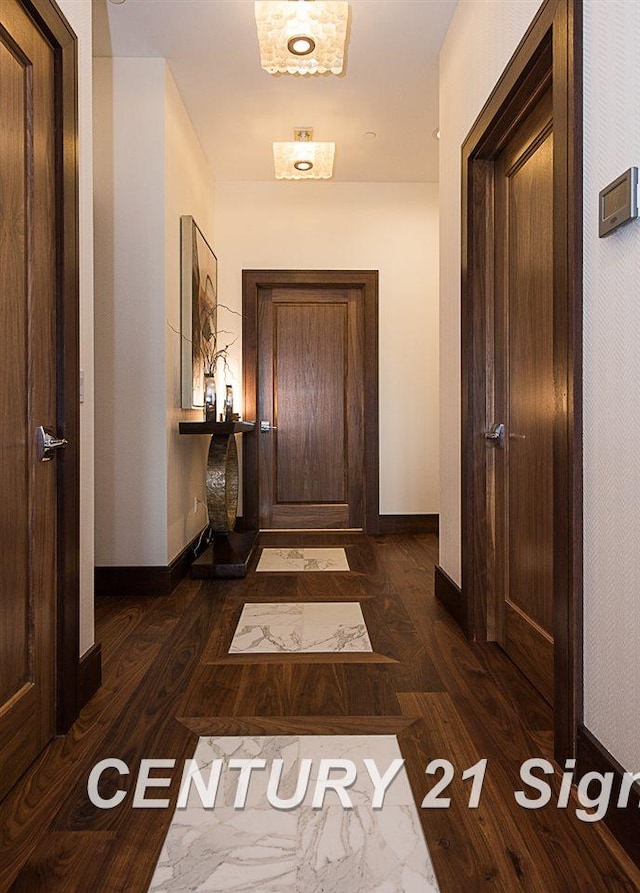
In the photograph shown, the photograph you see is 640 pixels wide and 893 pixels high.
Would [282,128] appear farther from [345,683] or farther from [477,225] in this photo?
[345,683]

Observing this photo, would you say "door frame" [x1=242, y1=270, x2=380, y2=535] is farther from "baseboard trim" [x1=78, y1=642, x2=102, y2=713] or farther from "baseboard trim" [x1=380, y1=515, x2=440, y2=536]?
"baseboard trim" [x1=78, y1=642, x2=102, y2=713]

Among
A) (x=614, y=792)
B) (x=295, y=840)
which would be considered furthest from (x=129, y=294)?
(x=614, y=792)

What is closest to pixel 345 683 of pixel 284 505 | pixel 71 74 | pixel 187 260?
pixel 71 74

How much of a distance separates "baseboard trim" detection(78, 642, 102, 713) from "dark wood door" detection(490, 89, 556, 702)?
1.40m

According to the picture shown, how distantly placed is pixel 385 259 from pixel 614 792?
442 centimetres

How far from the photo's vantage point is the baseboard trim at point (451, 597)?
2.71m

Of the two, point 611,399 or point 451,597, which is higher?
point 611,399

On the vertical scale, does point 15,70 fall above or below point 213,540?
above

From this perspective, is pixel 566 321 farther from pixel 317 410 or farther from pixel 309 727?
pixel 317 410

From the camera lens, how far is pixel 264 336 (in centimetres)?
→ 528

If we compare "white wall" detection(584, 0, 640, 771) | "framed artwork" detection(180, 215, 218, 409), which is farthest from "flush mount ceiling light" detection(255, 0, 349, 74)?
"white wall" detection(584, 0, 640, 771)

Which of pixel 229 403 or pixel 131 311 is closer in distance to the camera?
pixel 131 311

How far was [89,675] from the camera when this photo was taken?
203 centimetres

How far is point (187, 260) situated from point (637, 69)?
293cm
